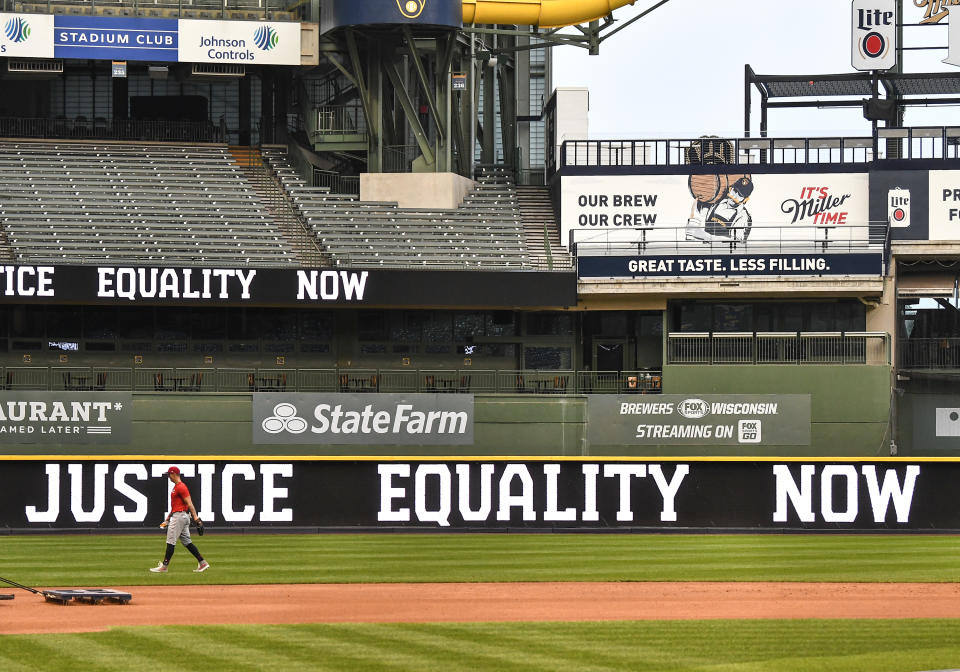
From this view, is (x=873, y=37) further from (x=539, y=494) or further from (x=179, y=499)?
(x=179, y=499)

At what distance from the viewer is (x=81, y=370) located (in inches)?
1348

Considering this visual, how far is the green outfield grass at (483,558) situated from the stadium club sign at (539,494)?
0.35m

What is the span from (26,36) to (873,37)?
24803 mm

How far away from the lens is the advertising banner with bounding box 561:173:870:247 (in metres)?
41.6

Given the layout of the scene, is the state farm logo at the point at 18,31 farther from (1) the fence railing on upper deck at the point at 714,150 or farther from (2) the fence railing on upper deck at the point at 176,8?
(1) the fence railing on upper deck at the point at 714,150

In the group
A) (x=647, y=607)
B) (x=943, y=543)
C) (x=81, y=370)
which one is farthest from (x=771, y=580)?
(x=81, y=370)

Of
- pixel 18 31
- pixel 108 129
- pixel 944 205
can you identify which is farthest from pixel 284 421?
pixel 944 205

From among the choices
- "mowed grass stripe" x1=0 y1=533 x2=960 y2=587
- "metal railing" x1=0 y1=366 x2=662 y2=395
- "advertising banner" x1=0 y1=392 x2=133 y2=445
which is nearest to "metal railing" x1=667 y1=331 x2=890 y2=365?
"metal railing" x1=0 y1=366 x2=662 y2=395

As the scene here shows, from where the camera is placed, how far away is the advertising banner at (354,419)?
3148 cm

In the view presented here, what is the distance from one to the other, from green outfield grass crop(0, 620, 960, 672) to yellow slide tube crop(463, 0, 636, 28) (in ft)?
89.5

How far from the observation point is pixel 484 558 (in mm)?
23953

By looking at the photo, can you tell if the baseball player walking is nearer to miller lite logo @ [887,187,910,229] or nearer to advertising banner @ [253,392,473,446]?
advertising banner @ [253,392,473,446]

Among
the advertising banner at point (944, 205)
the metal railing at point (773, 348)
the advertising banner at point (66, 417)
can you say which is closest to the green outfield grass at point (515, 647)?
the advertising banner at point (66, 417)

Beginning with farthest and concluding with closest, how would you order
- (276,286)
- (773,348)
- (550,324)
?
(550,324) → (276,286) → (773,348)
